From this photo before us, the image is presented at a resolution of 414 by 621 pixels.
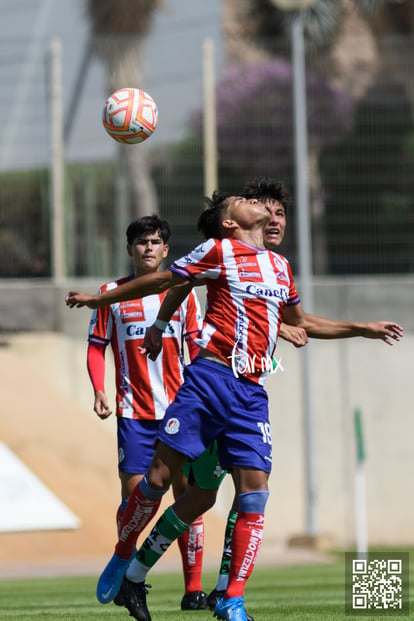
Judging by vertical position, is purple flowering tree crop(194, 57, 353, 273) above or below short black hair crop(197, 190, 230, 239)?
above

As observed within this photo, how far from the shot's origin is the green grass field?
801 cm

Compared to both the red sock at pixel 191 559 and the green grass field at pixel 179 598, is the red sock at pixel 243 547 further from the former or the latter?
the red sock at pixel 191 559

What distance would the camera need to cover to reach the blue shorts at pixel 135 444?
8.84m

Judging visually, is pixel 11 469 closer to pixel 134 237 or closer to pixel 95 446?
pixel 95 446

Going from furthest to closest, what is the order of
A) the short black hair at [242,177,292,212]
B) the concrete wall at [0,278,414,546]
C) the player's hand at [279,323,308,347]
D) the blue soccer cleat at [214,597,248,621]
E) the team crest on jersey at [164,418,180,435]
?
the concrete wall at [0,278,414,546]
the short black hair at [242,177,292,212]
the player's hand at [279,323,308,347]
the team crest on jersey at [164,418,180,435]
the blue soccer cleat at [214,597,248,621]

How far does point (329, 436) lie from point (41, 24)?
26.9 ft

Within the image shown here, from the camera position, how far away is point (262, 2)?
3744 cm

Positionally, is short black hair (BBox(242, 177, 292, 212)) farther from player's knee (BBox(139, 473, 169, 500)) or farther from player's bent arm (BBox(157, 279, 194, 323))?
player's knee (BBox(139, 473, 169, 500))

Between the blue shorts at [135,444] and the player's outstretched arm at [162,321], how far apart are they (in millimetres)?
1616

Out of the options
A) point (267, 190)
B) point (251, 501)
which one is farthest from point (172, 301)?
point (267, 190)

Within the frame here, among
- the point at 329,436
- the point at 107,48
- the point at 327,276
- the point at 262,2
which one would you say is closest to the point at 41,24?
the point at 107,48

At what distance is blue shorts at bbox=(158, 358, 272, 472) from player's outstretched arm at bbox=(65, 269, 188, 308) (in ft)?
1.58

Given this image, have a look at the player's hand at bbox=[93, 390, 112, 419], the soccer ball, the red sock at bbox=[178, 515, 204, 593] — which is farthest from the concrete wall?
the soccer ball

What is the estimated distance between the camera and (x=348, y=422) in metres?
22.7
